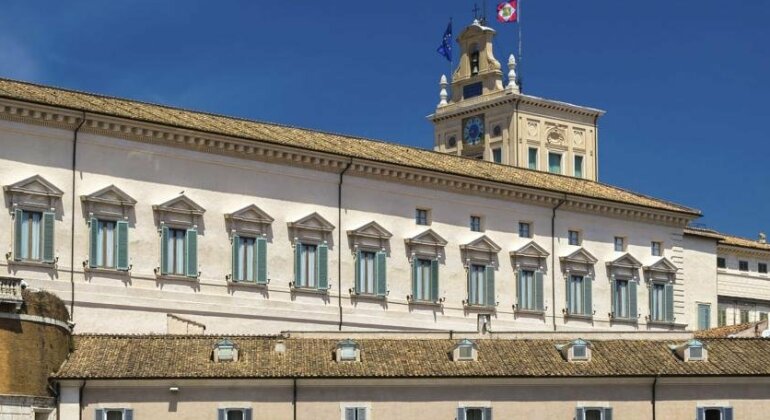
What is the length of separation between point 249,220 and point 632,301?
A: 2341cm

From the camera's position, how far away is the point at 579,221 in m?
84.8

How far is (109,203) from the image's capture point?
66.6 metres

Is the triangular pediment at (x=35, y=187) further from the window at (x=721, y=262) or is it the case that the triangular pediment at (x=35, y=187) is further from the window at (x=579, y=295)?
the window at (x=721, y=262)

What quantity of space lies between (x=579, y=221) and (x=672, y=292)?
7.53 m

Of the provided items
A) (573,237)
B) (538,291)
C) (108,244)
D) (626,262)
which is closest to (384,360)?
(108,244)

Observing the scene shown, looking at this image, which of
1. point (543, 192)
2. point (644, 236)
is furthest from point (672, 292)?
point (543, 192)

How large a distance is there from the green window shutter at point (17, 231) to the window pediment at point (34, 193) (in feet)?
0.95

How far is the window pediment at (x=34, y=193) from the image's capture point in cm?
6375

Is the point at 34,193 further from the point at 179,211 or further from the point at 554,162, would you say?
the point at 554,162

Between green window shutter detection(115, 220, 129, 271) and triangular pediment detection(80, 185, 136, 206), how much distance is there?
2.51ft

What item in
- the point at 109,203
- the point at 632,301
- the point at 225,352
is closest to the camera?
the point at 225,352

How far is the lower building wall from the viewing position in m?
55.8

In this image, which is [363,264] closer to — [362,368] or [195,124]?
[195,124]

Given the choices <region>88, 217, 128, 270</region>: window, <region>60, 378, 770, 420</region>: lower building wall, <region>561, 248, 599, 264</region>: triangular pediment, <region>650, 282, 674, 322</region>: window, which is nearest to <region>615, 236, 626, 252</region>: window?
<region>561, 248, 599, 264</region>: triangular pediment
